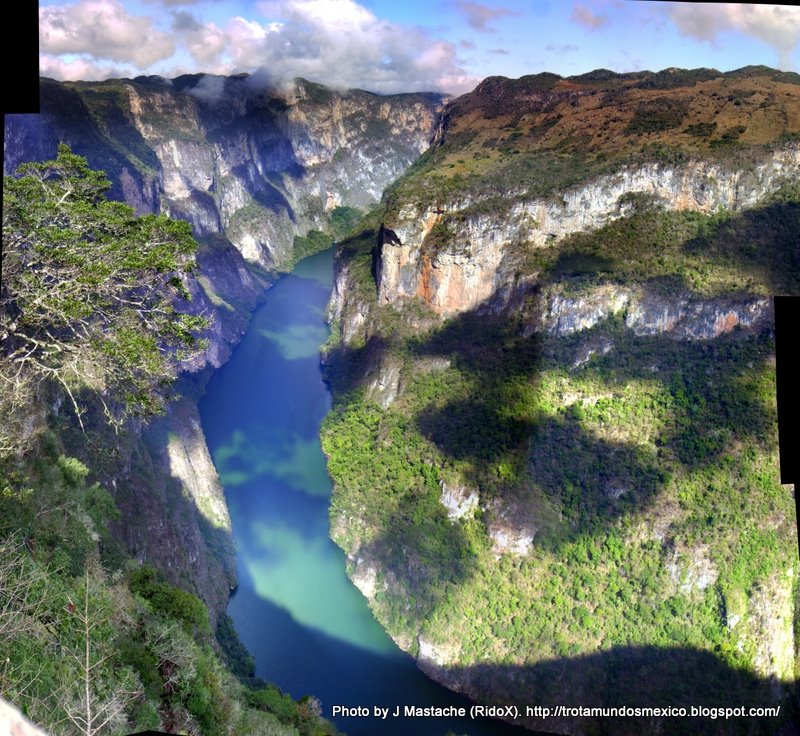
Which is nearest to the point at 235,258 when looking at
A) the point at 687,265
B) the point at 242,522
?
the point at 242,522

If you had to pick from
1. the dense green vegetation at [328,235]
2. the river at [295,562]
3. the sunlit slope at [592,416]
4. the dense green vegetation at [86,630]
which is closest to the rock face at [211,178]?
the dense green vegetation at [328,235]

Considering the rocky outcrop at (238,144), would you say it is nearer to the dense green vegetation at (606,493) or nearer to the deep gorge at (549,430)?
the deep gorge at (549,430)

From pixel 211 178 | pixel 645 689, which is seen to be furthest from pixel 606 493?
pixel 211 178

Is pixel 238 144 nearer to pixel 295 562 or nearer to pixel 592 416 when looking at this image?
pixel 295 562

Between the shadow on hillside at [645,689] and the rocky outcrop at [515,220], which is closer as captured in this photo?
the shadow on hillside at [645,689]

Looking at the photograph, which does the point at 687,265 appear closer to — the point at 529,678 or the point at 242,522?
the point at 529,678

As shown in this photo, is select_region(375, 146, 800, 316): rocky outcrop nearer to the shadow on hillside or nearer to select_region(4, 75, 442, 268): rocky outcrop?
the shadow on hillside

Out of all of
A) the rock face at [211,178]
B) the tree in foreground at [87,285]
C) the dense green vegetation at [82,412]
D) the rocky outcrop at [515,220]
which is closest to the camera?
the dense green vegetation at [82,412]
